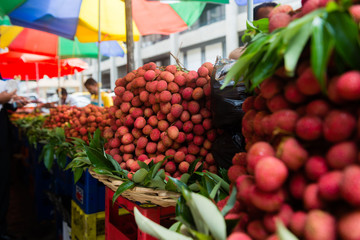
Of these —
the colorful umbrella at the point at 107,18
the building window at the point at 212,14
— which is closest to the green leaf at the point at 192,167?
the colorful umbrella at the point at 107,18

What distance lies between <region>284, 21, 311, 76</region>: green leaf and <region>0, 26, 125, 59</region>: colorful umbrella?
5392mm

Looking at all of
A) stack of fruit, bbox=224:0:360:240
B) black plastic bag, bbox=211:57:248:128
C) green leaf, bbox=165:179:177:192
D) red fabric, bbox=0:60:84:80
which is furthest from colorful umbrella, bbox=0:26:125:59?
stack of fruit, bbox=224:0:360:240

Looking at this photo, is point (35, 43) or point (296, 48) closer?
point (296, 48)

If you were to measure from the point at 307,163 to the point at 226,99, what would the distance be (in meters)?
0.61

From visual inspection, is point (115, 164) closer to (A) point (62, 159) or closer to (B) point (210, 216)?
(B) point (210, 216)

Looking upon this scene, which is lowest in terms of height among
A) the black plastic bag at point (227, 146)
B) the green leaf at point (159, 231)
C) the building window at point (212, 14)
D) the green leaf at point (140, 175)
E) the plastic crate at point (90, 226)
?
the plastic crate at point (90, 226)

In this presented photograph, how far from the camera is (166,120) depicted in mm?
1427

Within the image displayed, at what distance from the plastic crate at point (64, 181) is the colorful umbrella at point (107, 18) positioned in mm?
2052

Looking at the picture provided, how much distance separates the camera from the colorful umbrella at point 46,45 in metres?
5.10

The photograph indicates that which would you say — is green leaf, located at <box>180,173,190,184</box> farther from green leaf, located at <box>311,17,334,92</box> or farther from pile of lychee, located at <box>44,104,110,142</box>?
pile of lychee, located at <box>44,104,110,142</box>

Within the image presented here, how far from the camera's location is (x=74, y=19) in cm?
375

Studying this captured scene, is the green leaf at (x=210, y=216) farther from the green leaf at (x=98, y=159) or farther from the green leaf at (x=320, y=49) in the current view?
the green leaf at (x=98, y=159)

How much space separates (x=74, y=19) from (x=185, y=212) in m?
3.67

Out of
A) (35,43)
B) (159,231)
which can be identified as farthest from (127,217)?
(35,43)
